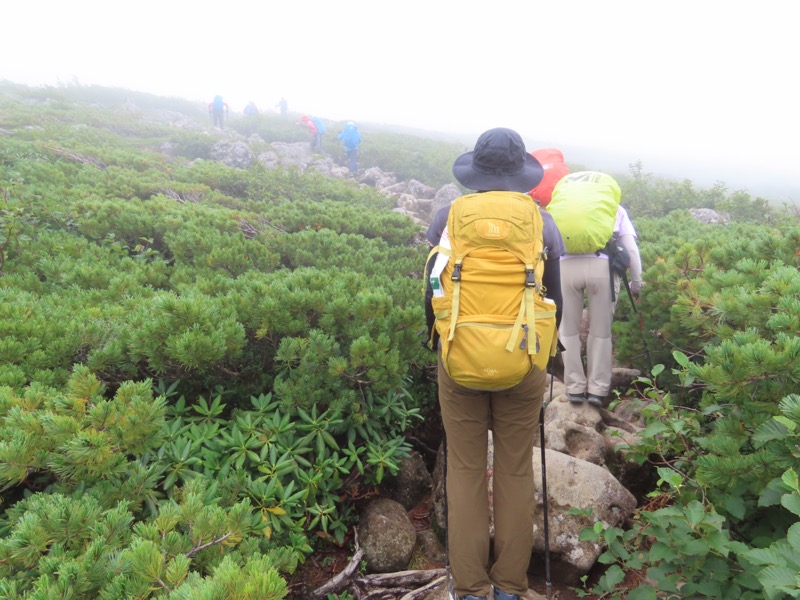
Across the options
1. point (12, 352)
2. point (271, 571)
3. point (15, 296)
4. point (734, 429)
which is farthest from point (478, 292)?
point (15, 296)

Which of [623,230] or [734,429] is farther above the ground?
[623,230]

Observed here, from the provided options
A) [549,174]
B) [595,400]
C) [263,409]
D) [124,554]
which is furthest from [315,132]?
[124,554]

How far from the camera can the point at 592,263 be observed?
4098mm

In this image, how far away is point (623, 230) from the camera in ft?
13.9

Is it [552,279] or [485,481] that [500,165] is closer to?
[552,279]

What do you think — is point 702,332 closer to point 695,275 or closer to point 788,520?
point 695,275

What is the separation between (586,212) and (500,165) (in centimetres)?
173

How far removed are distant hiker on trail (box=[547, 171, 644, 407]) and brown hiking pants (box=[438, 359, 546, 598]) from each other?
201 cm

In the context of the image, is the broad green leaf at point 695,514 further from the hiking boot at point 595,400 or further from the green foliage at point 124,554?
the hiking boot at point 595,400

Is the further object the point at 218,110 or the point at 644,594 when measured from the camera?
the point at 218,110

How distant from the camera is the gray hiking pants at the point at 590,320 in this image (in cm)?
412

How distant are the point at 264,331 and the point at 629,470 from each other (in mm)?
3325

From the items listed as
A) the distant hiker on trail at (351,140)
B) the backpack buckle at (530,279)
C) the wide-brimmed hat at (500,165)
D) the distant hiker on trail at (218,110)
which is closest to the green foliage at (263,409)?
the backpack buckle at (530,279)

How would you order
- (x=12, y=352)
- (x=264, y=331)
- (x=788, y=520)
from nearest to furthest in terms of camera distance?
1. (x=788, y=520)
2. (x=12, y=352)
3. (x=264, y=331)
